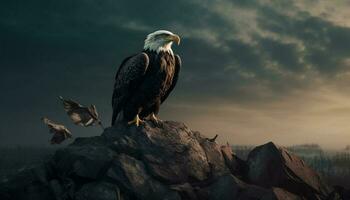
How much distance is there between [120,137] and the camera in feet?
44.2

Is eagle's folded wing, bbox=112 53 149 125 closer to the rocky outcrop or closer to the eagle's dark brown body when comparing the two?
the eagle's dark brown body

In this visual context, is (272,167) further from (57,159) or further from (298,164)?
(57,159)

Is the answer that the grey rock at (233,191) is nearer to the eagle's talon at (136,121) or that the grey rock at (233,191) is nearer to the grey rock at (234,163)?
the grey rock at (234,163)

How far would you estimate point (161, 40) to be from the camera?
45.6 ft

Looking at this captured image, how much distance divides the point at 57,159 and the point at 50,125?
88.7 inches

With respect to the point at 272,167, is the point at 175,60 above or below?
above

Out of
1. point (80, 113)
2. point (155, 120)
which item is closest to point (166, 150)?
point (155, 120)

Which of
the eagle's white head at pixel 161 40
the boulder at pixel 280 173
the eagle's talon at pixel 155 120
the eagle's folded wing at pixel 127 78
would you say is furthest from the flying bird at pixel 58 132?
the boulder at pixel 280 173

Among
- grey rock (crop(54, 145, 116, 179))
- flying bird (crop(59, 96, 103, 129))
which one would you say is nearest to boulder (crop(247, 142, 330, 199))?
grey rock (crop(54, 145, 116, 179))

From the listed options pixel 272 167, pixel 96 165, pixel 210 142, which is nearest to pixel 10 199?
pixel 96 165

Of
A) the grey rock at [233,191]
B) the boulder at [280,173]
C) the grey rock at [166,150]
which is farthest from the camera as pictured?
the boulder at [280,173]

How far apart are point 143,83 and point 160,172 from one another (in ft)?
10.7

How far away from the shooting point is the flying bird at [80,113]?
15117 millimetres

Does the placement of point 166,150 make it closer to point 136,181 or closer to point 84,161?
point 136,181
